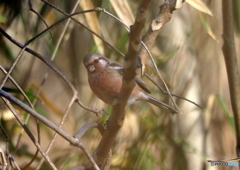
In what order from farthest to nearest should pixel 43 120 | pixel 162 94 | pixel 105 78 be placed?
pixel 162 94 < pixel 105 78 < pixel 43 120

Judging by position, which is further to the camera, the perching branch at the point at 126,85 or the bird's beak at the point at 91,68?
the bird's beak at the point at 91,68

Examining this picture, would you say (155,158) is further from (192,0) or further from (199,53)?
(192,0)

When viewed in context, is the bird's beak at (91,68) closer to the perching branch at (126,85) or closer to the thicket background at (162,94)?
the thicket background at (162,94)

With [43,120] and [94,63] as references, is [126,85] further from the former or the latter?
[94,63]

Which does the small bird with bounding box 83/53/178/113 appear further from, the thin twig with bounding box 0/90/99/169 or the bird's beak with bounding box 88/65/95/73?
the thin twig with bounding box 0/90/99/169

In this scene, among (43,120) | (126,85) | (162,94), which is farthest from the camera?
(162,94)

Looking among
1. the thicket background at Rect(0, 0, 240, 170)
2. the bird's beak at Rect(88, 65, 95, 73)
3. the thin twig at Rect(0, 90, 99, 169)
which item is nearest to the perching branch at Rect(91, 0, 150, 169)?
the thin twig at Rect(0, 90, 99, 169)

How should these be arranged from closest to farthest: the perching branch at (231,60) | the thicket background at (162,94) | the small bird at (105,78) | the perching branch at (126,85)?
the perching branch at (126,85), the perching branch at (231,60), the small bird at (105,78), the thicket background at (162,94)

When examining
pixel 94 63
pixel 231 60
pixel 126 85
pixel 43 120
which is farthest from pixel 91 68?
pixel 43 120

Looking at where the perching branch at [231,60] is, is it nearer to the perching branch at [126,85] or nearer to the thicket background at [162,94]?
the perching branch at [126,85]

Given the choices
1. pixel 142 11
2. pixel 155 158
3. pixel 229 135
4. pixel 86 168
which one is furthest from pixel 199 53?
pixel 142 11

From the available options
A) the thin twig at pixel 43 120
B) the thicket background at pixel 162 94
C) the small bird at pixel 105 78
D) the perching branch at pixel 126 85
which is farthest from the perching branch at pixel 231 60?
the thin twig at pixel 43 120

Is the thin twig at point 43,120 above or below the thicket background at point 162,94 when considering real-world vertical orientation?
below

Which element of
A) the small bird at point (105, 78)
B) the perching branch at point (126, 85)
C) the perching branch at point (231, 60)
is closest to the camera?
the perching branch at point (126, 85)
